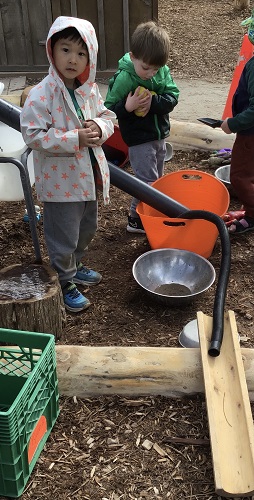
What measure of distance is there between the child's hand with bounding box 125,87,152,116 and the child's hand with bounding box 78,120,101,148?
0.85m

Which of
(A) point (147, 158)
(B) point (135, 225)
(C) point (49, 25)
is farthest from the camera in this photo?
(C) point (49, 25)

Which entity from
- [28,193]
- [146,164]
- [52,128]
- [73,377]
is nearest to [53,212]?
[28,193]

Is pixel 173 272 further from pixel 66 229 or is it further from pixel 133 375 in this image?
pixel 133 375

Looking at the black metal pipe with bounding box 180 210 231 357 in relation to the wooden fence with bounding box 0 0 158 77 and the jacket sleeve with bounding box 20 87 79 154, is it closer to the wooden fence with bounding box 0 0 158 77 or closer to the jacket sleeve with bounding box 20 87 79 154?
the jacket sleeve with bounding box 20 87 79 154

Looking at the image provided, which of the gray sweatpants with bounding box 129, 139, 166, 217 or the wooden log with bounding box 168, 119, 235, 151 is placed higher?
the gray sweatpants with bounding box 129, 139, 166, 217

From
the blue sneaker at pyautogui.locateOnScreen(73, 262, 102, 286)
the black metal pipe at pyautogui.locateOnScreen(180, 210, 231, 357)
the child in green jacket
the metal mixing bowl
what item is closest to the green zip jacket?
the child in green jacket

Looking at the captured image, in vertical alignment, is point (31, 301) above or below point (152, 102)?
below

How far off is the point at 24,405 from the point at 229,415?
83 centimetres

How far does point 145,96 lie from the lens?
11.7 feet

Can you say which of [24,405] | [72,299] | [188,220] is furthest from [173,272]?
[24,405]

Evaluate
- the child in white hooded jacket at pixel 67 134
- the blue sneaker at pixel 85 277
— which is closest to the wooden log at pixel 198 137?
the blue sneaker at pixel 85 277

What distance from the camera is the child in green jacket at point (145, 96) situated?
133 inches

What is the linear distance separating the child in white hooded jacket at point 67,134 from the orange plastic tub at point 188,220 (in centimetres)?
47

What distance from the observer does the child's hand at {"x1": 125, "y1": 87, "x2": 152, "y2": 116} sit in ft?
11.7
